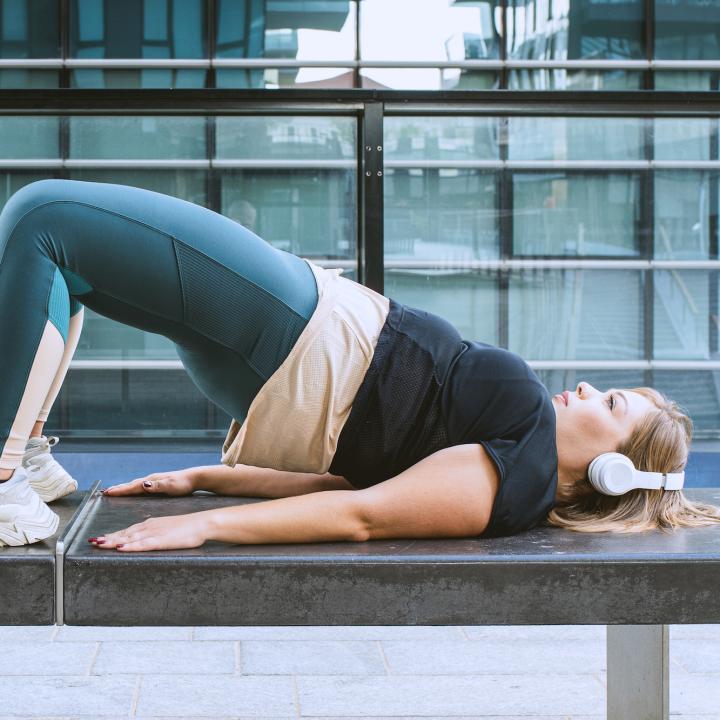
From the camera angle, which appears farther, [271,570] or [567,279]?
[567,279]

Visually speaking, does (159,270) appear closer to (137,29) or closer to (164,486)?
(164,486)

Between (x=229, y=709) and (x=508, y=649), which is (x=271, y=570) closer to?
(x=229, y=709)

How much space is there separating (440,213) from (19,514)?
5.26m

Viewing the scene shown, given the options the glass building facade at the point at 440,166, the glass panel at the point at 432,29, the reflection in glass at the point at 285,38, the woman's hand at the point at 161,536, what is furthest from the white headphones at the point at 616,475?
the glass panel at the point at 432,29

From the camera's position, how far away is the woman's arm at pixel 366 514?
1486 mm

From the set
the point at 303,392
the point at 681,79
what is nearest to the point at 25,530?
the point at 303,392

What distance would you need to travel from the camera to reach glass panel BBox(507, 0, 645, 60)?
642 cm

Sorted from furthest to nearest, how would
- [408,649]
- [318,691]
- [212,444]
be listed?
[212,444]
[408,649]
[318,691]

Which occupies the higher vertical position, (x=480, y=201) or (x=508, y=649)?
(x=480, y=201)

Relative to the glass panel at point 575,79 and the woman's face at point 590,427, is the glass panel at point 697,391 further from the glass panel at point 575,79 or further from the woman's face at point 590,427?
the woman's face at point 590,427

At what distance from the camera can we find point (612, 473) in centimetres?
169

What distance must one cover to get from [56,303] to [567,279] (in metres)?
5.52

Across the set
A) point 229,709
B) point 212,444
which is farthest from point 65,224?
point 212,444

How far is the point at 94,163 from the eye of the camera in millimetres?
6074
